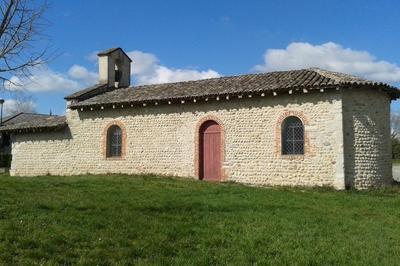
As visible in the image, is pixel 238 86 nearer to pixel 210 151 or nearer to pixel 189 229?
pixel 210 151

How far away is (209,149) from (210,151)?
10cm

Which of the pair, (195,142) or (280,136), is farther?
(195,142)

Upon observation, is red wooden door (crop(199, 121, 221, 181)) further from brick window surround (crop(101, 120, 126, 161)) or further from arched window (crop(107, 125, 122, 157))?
arched window (crop(107, 125, 122, 157))

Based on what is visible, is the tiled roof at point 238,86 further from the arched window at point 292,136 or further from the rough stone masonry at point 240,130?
the arched window at point 292,136

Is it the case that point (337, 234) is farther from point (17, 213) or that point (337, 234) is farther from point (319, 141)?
point (319, 141)

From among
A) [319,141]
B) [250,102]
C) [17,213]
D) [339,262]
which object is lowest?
[339,262]

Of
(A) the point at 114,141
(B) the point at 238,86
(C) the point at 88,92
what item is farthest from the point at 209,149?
(C) the point at 88,92

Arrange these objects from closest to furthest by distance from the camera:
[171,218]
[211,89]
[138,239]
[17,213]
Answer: [138,239], [17,213], [171,218], [211,89]

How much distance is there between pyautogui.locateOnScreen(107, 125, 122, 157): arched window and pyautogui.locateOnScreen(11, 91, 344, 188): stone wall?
0.37 m

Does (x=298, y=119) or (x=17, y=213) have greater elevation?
(x=298, y=119)

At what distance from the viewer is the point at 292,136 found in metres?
18.0

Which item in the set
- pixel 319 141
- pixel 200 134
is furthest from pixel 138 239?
pixel 200 134

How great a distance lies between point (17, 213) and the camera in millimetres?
8711

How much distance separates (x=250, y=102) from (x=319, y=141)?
3251 millimetres
